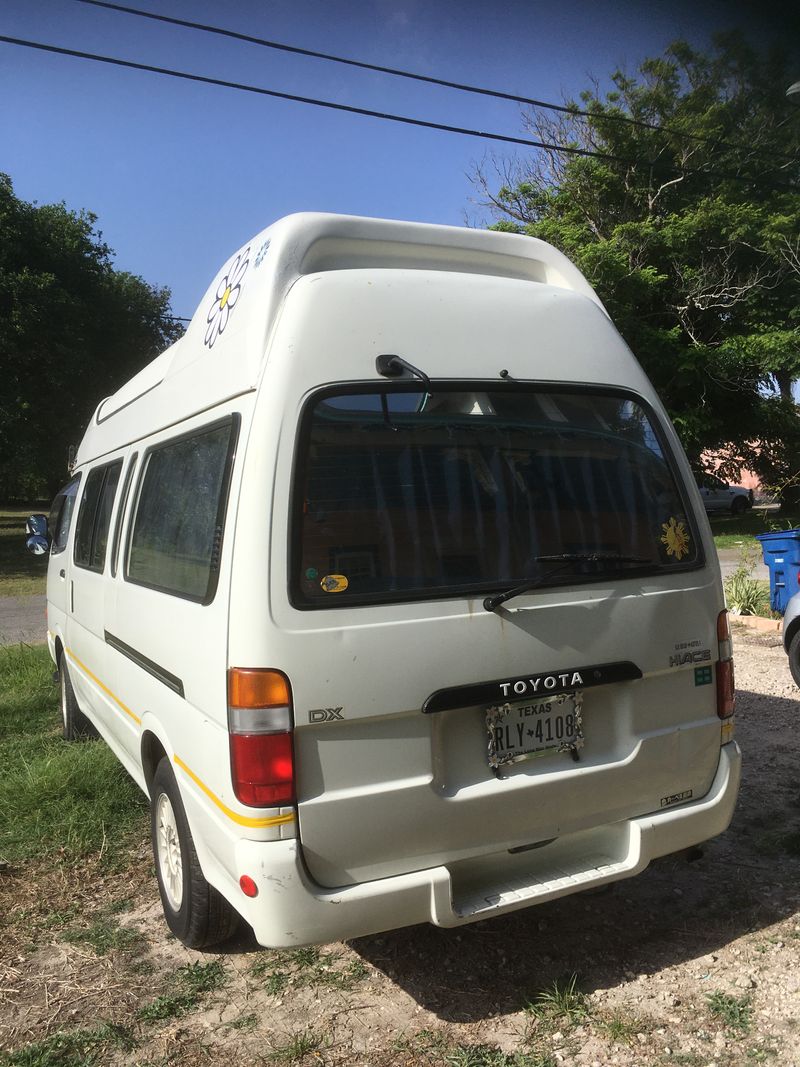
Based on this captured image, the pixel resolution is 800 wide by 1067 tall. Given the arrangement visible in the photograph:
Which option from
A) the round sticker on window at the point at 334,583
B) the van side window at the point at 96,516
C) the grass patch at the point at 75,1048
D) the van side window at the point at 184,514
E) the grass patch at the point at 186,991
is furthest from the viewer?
the van side window at the point at 96,516

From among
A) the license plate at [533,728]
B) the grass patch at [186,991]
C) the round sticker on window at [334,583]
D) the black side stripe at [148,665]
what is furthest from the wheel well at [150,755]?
the license plate at [533,728]

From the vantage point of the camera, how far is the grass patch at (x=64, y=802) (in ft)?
14.1

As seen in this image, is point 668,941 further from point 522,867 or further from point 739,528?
point 739,528

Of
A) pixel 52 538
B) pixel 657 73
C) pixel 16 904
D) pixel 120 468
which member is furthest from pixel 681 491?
pixel 657 73

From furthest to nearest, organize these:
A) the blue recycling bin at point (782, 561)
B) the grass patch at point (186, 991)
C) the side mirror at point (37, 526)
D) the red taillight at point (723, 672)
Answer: the blue recycling bin at point (782, 561) < the side mirror at point (37, 526) < the red taillight at point (723, 672) < the grass patch at point (186, 991)

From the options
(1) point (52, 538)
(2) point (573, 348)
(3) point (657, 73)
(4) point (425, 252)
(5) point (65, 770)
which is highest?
(3) point (657, 73)

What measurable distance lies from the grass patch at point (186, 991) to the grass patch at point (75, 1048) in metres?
0.11

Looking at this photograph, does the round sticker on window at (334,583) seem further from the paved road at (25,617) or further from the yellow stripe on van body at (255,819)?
the paved road at (25,617)

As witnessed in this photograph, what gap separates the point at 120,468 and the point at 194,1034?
9.13 feet

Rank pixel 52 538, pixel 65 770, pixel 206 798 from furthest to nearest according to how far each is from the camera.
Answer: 1. pixel 52 538
2. pixel 65 770
3. pixel 206 798

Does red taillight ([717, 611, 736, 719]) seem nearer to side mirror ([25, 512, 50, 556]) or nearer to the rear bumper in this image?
the rear bumper

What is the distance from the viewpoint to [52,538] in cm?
686

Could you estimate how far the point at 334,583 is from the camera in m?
2.60

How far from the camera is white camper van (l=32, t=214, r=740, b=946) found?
254cm
